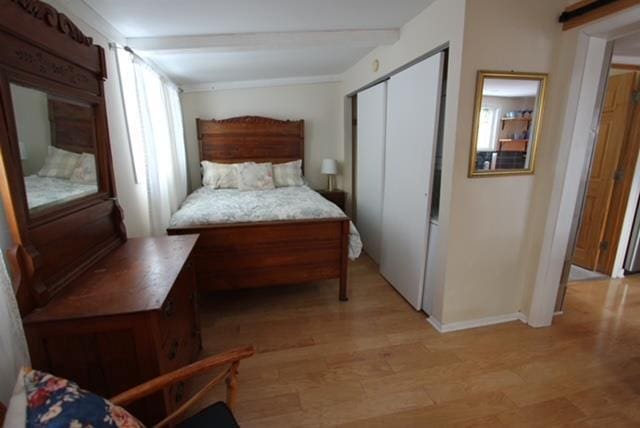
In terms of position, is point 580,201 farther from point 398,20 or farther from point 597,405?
point 398,20

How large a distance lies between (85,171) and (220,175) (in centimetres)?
231

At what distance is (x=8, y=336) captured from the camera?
986 mm

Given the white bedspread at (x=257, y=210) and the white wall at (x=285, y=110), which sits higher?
the white wall at (x=285, y=110)

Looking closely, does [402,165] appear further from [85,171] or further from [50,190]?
[50,190]

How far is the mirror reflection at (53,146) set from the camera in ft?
3.57

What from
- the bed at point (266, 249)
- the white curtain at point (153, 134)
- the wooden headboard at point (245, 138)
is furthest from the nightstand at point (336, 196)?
the white curtain at point (153, 134)

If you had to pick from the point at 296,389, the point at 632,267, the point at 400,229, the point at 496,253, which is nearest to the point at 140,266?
Result: the point at 296,389

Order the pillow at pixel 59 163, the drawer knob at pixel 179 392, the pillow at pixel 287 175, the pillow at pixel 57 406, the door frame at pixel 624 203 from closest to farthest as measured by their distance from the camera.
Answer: the pillow at pixel 57 406 → the pillow at pixel 59 163 → the drawer knob at pixel 179 392 → the door frame at pixel 624 203 → the pillow at pixel 287 175

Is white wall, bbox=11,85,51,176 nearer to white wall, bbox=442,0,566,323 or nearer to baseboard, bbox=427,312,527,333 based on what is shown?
white wall, bbox=442,0,566,323

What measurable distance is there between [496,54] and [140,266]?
91.5 inches

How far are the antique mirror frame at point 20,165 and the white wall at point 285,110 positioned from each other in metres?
2.57

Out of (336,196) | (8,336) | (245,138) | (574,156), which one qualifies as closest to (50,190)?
(8,336)

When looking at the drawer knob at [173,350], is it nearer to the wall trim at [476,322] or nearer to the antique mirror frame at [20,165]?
the antique mirror frame at [20,165]

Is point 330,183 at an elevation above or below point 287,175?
below
